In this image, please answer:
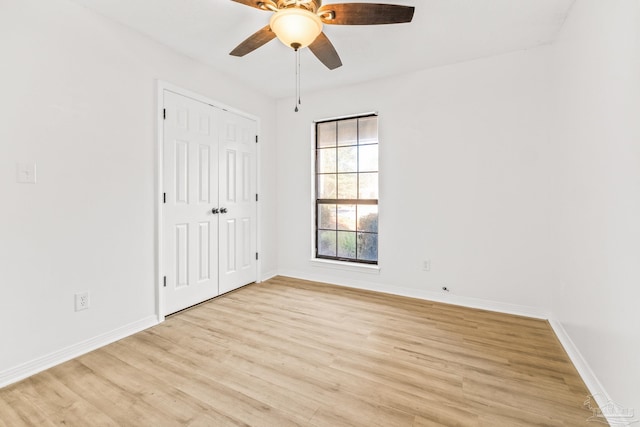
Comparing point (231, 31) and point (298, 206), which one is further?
point (298, 206)

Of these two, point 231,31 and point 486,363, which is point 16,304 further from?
point 486,363

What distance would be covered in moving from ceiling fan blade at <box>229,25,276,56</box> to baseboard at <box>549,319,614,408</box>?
9.58 feet

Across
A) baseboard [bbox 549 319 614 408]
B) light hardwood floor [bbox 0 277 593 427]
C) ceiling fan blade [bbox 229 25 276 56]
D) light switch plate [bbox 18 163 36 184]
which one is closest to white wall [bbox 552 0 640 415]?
baseboard [bbox 549 319 614 408]

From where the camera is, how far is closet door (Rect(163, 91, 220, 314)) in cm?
274

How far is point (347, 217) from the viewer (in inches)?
152

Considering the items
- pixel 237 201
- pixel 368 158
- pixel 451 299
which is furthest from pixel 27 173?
pixel 451 299

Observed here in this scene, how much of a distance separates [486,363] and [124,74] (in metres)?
3.58

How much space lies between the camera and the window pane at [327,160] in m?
3.91

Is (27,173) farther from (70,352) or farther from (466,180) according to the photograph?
(466,180)

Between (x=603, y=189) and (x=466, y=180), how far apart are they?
143 centimetres

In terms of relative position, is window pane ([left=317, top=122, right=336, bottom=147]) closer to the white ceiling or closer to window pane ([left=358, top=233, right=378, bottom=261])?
the white ceiling

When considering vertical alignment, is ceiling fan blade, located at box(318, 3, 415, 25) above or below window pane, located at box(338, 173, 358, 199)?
above

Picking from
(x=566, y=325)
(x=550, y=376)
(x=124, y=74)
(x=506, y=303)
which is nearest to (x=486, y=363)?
(x=550, y=376)

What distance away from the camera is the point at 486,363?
77.6 inches
